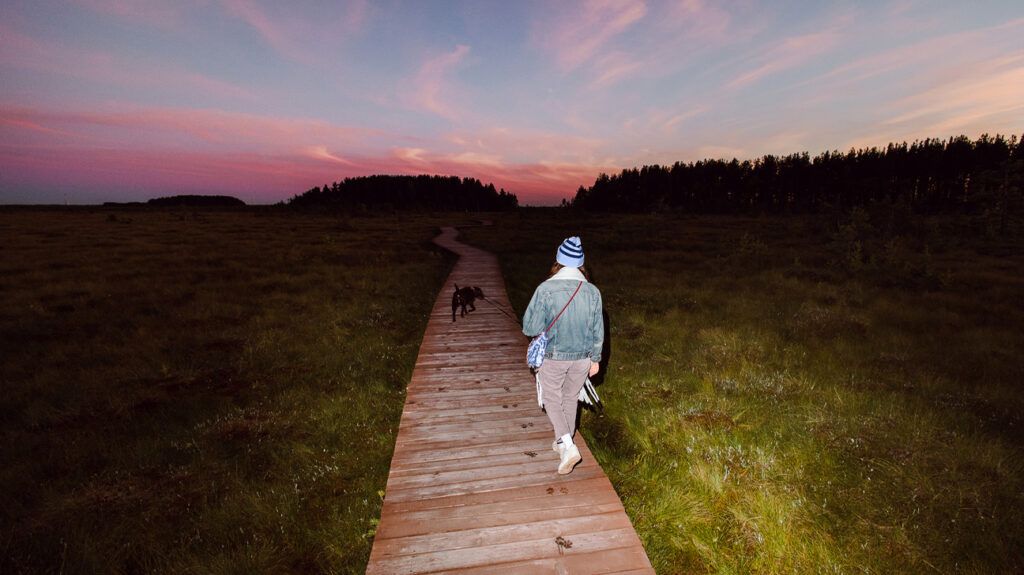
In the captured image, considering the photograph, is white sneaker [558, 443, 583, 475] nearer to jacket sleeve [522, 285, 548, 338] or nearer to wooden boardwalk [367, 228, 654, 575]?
wooden boardwalk [367, 228, 654, 575]

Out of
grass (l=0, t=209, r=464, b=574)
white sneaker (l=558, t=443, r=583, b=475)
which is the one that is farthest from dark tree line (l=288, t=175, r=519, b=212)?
white sneaker (l=558, t=443, r=583, b=475)

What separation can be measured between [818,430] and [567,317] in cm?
453

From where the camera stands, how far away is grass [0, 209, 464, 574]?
401 centimetres

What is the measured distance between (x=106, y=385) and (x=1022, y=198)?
52677mm

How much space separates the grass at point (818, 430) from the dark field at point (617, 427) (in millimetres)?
32

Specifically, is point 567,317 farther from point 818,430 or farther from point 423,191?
point 423,191

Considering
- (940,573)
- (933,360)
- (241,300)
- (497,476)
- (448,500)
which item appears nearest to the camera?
(940,573)

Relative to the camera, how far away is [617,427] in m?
6.12

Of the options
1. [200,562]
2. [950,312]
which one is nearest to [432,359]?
[200,562]

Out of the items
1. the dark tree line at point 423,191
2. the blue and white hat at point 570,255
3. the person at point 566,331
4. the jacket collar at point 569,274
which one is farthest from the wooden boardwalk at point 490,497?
the dark tree line at point 423,191

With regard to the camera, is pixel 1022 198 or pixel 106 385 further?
pixel 1022 198

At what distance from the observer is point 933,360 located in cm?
859

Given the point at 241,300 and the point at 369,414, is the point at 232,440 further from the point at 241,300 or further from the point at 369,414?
the point at 241,300

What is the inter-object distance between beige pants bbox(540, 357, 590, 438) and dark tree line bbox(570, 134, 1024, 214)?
6915 centimetres
